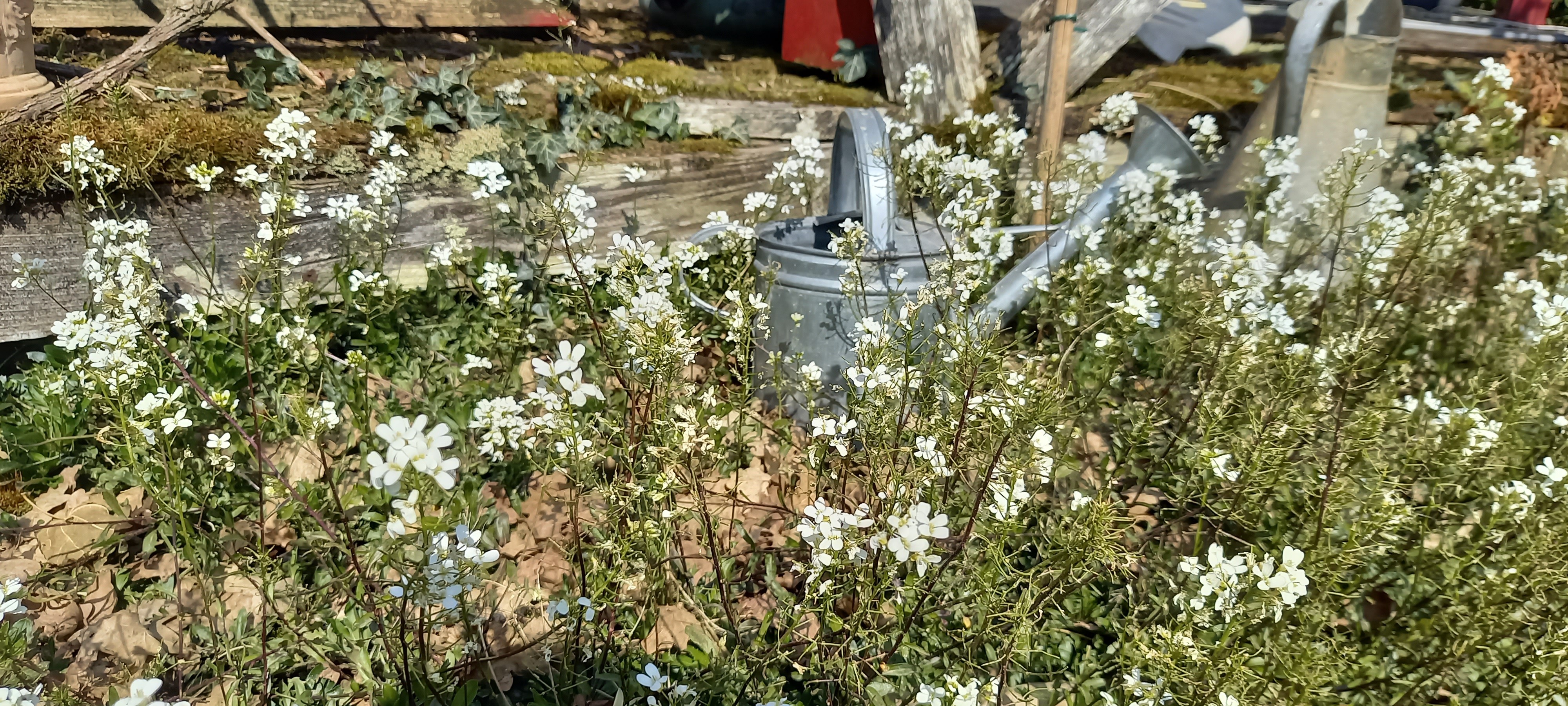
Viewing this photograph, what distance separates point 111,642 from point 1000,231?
2351mm

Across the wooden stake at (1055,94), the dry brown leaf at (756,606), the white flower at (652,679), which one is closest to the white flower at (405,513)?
the white flower at (652,679)

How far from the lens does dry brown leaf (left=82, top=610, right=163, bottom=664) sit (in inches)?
79.1

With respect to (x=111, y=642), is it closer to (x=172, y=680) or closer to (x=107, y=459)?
(x=172, y=680)

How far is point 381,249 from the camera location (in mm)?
2824

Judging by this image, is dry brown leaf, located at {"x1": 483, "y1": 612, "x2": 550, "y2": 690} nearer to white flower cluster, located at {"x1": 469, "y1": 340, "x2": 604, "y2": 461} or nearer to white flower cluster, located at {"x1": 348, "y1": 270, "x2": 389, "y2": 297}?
white flower cluster, located at {"x1": 469, "y1": 340, "x2": 604, "y2": 461}

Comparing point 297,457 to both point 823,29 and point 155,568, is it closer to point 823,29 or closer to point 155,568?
point 155,568

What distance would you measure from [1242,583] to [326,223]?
9.48 ft

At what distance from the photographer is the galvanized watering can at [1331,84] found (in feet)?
10.8

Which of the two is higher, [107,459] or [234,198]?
[234,198]

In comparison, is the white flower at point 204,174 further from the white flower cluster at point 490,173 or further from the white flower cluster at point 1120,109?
the white flower cluster at point 1120,109

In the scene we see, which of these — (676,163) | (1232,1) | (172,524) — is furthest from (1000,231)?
(1232,1)

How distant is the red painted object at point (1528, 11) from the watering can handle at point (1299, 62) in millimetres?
3278

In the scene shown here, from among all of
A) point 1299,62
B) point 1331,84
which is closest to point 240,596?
point 1299,62

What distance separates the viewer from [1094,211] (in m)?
2.69
